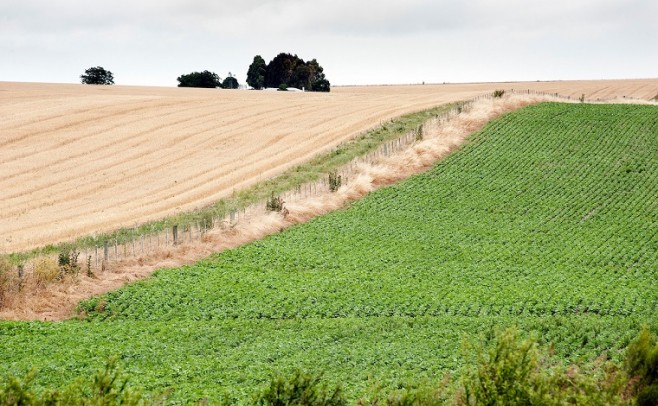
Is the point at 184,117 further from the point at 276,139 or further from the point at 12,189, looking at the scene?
the point at 12,189

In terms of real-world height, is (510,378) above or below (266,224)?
above

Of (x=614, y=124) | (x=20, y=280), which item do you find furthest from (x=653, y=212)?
(x=20, y=280)

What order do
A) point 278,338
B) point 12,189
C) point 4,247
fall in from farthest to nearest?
point 12,189, point 4,247, point 278,338

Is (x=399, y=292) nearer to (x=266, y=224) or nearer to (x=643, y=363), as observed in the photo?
(x=266, y=224)

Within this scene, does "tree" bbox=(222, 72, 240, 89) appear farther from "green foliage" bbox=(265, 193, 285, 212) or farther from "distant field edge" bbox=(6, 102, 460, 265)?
"green foliage" bbox=(265, 193, 285, 212)

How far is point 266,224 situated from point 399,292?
33.6ft

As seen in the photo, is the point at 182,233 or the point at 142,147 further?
the point at 142,147

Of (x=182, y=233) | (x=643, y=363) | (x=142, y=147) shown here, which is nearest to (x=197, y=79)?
(x=142, y=147)

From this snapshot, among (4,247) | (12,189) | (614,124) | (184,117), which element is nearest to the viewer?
(4,247)

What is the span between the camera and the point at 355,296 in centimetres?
2959

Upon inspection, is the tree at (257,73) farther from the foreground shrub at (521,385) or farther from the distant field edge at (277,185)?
the foreground shrub at (521,385)

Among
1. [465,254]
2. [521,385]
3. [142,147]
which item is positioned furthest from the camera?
[142,147]

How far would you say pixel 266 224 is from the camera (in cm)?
3850

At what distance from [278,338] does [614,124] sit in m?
43.5
